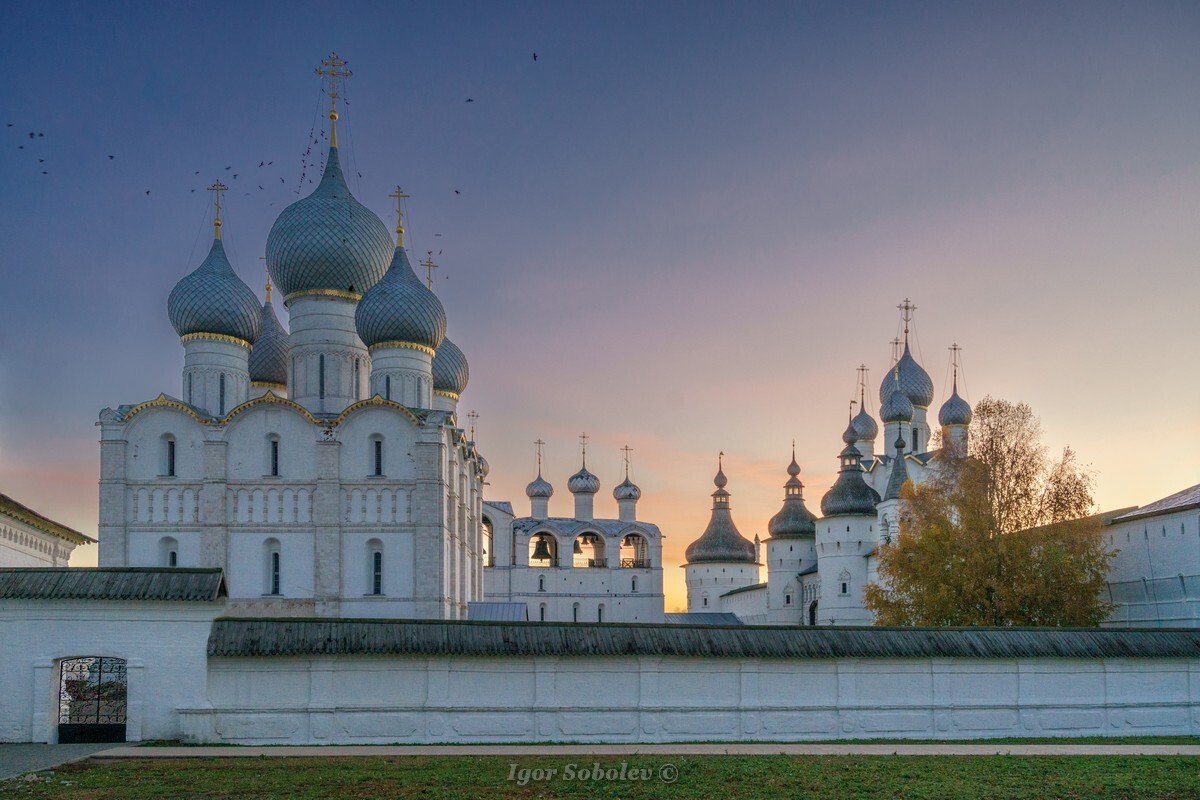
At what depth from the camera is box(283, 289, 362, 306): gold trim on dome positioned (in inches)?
1427

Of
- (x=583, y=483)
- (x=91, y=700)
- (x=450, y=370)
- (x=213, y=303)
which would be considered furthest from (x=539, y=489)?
(x=91, y=700)

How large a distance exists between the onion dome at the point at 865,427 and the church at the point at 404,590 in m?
0.12

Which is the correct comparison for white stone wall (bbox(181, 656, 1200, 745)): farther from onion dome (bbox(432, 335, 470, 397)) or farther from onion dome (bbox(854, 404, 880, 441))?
onion dome (bbox(854, 404, 880, 441))

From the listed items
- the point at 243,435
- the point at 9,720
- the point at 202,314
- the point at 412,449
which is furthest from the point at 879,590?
the point at 9,720

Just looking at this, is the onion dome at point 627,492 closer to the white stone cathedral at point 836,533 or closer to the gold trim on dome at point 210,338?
the white stone cathedral at point 836,533

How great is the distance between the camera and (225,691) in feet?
58.0

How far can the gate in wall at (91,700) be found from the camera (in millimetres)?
17469

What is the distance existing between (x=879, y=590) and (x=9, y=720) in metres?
24.0

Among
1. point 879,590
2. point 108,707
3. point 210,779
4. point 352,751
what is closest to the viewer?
point 210,779

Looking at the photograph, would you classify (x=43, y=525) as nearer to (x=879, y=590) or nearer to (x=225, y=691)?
(x=225, y=691)

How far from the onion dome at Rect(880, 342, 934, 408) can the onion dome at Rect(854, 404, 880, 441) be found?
3449mm

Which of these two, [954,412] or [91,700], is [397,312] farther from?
[954,412]

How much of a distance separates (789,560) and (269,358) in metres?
29.3

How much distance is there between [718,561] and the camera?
69.9m
